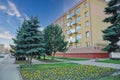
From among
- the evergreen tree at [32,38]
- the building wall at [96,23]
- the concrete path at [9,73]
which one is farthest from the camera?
the building wall at [96,23]

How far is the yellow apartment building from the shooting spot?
33397 millimetres

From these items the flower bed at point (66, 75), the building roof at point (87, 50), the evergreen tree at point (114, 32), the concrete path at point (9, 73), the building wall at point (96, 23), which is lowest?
the concrete path at point (9, 73)

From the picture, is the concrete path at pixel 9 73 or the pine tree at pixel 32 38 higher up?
the pine tree at pixel 32 38

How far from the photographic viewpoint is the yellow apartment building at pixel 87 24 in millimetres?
33397

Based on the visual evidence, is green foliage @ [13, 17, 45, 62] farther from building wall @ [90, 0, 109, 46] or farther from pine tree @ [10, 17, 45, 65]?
building wall @ [90, 0, 109, 46]

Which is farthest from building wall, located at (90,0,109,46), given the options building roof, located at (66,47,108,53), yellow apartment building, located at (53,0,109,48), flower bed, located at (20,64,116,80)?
flower bed, located at (20,64,116,80)

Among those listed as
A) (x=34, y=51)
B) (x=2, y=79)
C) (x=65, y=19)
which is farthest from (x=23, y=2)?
(x=65, y=19)

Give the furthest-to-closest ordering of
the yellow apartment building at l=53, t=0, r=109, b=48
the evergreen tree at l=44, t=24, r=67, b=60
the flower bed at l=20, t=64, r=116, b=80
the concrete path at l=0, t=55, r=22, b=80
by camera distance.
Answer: the yellow apartment building at l=53, t=0, r=109, b=48
the evergreen tree at l=44, t=24, r=67, b=60
the concrete path at l=0, t=55, r=22, b=80
the flower bed at l=20, t=64, r=116, b=80

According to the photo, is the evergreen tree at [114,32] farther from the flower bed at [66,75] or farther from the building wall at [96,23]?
the building wall at [96,23]

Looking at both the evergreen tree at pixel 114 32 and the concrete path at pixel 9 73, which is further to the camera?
the concrete path at pixel 9 73

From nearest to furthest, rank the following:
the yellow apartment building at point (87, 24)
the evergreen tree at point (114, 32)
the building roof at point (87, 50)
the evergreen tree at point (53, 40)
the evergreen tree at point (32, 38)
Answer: the evergreen tree at point (114, 32)
the evergreen tree at point (32, 38)
the evergreen tree at point (53, 40)
the building roof at point (87, 50)
the yellow apartment building at point (87, 24)

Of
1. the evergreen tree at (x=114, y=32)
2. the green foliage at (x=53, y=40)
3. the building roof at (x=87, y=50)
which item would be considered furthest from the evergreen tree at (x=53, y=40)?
the evergreen tree at (x=114, y=32)

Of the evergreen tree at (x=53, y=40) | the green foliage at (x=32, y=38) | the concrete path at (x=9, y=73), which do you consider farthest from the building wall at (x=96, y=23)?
the concrete path at (x=9, y=73)

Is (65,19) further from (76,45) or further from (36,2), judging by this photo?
(36,2)
